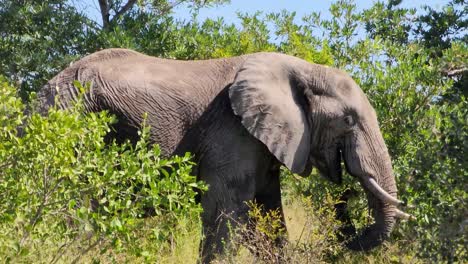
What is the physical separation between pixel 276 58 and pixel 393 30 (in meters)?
4.13

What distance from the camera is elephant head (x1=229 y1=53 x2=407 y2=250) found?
961 centimetres

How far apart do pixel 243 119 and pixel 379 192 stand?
130 centimetres

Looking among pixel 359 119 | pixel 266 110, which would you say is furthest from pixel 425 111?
pixel 266 110

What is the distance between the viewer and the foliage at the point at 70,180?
23.6 feet

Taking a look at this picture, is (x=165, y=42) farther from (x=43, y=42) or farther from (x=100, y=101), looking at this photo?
(x=100, y=101)

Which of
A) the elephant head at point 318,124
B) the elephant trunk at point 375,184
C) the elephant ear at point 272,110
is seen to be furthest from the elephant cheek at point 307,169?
the elephant trunk at point 375,184

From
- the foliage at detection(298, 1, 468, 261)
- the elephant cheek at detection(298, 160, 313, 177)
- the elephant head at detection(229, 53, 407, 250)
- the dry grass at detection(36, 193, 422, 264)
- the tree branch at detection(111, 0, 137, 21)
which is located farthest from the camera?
the tree branch at detection(111, 0, 137, 21)

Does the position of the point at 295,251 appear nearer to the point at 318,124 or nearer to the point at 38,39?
the point at 318,124

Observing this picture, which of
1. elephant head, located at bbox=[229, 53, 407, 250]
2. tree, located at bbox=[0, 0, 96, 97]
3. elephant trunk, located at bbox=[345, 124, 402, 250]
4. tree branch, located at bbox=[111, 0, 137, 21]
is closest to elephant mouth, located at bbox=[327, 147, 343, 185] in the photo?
elephant head, located at bbox=[229, 53, 407, 250]

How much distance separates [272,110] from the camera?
388 inches

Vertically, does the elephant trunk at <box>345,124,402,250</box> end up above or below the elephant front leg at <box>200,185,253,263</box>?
above

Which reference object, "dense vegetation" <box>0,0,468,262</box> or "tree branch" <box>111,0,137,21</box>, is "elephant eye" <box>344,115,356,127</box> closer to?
"dense vegetation" <box>0,0,468,262</box>

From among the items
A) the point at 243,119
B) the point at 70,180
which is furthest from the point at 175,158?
the point at 243,119

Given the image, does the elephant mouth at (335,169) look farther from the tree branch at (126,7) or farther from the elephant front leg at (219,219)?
the tree branch at (126,7)
